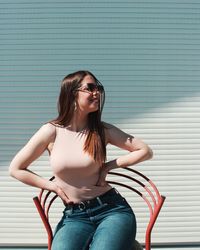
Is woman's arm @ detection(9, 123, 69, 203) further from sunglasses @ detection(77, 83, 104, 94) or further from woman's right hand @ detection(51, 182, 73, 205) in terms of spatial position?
sunglasses @ detection(77, 83, 104, 94)

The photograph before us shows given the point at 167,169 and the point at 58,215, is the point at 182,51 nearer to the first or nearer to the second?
the point at 167,169

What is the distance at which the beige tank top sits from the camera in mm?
2111

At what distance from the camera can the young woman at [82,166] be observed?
204 centimetres

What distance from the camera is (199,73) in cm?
373

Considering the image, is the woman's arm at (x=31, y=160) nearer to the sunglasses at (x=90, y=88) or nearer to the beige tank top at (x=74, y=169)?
the beige tank top at (x=74, y=169)

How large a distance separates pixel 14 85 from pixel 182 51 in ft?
4.73

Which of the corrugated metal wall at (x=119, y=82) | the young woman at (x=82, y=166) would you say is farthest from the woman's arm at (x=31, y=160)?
the corrugated metal wall at (x=119, y=82)

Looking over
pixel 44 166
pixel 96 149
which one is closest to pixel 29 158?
pixel 96 149

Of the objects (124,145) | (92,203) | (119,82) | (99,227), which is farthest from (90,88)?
(119,82)

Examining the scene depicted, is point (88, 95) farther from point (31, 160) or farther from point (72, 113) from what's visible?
point (31, 160)

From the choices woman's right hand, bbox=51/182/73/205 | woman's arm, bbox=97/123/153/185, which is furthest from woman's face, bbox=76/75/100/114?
woman's right hand, bbox=51/182/73/205

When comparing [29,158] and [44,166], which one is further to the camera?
[44,166]

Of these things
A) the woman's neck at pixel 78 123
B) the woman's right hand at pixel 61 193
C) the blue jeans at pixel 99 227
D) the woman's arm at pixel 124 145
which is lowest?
the blue jeans at pixel 99 227

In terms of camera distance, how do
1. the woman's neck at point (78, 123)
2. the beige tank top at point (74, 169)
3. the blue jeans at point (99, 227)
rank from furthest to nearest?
1. the woman's neck at point (78, 123)
2. the beige tank top at point (74, 169)
3. the blue jeans at point (99, 227)
